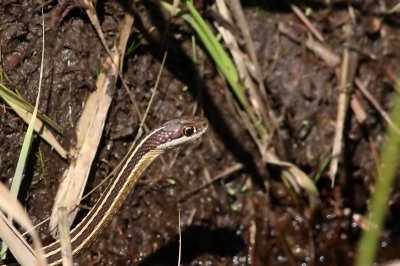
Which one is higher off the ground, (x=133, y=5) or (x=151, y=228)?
(x=133, y=5)

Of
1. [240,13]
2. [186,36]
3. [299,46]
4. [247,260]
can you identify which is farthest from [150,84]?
[247,260]

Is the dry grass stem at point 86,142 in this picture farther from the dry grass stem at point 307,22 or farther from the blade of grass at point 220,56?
the dry grass stem at point 307,22

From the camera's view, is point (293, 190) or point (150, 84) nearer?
point (150, 84)

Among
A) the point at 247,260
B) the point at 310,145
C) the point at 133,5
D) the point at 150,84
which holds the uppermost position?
the point at 133,5

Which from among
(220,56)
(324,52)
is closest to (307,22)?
(324,52)

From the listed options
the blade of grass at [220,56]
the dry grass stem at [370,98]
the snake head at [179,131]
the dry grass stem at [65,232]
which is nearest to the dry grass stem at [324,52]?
the dry grass stem at [370,98]

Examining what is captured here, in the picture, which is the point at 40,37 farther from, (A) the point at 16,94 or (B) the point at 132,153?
(B) the point at 132,153

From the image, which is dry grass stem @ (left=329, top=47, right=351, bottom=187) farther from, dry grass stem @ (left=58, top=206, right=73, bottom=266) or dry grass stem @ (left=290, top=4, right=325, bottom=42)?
dry grass stem @ (left=58, top=206, right=73, bottom=266)

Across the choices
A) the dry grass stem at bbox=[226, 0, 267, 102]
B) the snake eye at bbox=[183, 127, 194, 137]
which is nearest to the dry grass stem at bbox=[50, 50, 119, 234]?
the snake eye at bbox=[183, 127, 194, 137]

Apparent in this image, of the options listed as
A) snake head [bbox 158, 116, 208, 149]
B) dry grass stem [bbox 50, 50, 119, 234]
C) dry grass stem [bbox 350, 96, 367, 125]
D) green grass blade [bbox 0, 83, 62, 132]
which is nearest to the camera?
green grass blade [bbox 0, 83, 62, 132]
